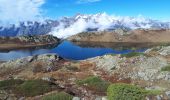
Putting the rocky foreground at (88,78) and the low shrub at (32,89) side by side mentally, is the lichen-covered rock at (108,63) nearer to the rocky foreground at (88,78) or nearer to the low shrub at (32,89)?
the rocky foreground at (88,78)

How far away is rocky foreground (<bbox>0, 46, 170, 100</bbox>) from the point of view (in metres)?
33.9

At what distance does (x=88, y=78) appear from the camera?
170 feet

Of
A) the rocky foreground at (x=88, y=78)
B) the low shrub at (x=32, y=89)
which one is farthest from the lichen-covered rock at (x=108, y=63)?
the low shrub at (x=32, y=89)

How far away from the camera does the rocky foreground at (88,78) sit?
33938mm

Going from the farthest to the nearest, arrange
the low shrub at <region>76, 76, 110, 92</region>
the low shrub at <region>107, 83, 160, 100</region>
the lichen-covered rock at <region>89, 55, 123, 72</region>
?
the lichen-covered rock at <region>89, 55, 123, 72</region>, the low shrub at <region>76, 76, 110, 92</region>, the low shrub at <region>107, 83, 160, 100</region>

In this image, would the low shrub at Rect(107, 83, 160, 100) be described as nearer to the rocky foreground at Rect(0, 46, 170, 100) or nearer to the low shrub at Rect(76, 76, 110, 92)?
the rocky foreground at Rect(0, 46, 170, 100)

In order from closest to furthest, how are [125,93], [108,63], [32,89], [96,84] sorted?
[125,93]
[32,89]
[96,84]
[108,63]

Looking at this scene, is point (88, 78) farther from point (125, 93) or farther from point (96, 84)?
point (125, 93)

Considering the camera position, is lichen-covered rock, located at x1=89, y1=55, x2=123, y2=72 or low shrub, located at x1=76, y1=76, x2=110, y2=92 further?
lichen-covered rock, located at x1=89, y1=55, x2=123, y2=72

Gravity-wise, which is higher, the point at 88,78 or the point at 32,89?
the point at 32,89

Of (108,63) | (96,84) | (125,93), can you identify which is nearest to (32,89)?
(96,84)

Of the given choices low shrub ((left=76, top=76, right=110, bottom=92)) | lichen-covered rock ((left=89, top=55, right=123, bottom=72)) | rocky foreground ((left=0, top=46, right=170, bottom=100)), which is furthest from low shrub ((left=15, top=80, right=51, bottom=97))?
lichen-covered rock ((left=89, top=55, right=123, bottom=72))

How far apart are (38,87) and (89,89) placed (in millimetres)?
7198

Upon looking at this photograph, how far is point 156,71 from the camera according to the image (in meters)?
60.3
